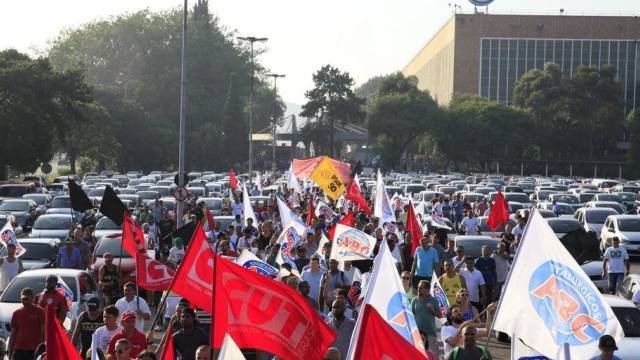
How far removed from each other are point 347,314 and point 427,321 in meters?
0.89

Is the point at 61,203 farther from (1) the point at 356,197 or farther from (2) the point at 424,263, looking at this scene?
(2) the point at 424,263

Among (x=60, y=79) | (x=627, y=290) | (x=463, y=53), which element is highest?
(x=463, y=53)

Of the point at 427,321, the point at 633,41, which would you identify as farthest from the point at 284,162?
the point at 427,321

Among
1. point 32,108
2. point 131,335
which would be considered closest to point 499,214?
point 131,335

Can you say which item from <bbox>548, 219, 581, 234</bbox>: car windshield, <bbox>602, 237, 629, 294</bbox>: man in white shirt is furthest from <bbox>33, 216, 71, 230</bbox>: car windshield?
<bbox>602, 237, 629, 294</bbox>: man in white shirt

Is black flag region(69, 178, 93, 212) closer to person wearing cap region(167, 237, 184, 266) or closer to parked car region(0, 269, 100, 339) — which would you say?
person wearing cap region(167, 237, 184, 266)

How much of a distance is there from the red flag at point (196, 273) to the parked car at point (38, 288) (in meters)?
4.10

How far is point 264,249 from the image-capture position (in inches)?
811

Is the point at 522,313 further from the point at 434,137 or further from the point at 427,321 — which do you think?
the point at 434,137

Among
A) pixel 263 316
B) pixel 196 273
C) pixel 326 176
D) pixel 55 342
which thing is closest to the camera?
pixel 55 342

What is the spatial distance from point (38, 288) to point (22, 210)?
885 inches

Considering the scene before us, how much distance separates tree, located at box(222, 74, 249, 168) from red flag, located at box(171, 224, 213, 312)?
88.1 metres

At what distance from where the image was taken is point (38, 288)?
16.0 meters

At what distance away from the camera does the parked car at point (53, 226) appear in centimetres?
2866
